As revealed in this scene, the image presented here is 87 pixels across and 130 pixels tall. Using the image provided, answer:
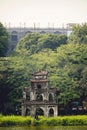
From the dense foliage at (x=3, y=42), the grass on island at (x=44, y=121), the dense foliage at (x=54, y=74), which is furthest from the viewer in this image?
the dense foliage at (x=3, y=42)

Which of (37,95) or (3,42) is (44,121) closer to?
(37,95)

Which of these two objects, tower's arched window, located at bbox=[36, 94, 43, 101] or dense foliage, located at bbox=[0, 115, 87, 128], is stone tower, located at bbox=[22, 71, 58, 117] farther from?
dense foliage, located at bbox=[0, 115, 87, 128]

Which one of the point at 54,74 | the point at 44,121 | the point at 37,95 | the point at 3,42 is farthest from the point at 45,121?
the point at 3,42

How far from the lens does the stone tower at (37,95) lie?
44.6 meters

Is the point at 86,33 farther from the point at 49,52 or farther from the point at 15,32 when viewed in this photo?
the point at 15,32

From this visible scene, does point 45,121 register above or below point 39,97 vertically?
below

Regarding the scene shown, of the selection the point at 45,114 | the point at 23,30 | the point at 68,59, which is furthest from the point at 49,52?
the point at 23,30

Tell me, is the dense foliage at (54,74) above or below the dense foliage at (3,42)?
below

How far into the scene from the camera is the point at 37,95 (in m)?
46.2

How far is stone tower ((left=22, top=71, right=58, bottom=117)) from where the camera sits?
44594mm

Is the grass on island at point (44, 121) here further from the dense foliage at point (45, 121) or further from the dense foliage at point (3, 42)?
the dense foliage at point (3, 42)

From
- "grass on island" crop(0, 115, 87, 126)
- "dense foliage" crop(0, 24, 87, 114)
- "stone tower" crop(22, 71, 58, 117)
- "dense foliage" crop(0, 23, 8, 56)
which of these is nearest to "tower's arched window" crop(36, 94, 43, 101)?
"stone tower" crop(22, 71, 58, 117)

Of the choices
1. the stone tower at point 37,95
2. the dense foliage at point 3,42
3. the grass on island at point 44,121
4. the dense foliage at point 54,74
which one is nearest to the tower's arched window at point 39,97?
the stone tower at point 37,95

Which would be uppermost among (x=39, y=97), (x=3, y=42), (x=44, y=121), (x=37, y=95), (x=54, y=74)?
(x=3, y=42)
